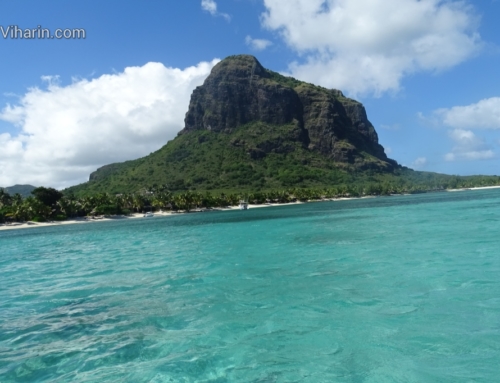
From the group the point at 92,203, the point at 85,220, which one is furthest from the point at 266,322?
the point at 92,203

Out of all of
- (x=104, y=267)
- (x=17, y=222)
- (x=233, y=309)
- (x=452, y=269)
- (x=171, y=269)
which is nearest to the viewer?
(x=233, y=309)

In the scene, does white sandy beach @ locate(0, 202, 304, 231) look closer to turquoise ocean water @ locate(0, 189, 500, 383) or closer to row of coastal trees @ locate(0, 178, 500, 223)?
row of coastal trees @ locate(0, 178, 500, 223)

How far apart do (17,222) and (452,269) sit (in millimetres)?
126848

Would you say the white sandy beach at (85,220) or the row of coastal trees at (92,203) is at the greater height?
the row of coastal trees at (92,203)

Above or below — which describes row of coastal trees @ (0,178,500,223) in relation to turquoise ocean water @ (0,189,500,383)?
above

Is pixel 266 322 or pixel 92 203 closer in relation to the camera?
pixel 266 322

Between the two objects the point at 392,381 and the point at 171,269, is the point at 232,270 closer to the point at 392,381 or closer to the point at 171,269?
the point at 171,269

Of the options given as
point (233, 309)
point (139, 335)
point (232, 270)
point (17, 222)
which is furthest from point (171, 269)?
point (17, 222)

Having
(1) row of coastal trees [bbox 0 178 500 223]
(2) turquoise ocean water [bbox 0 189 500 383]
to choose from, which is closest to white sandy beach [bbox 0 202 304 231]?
(1) row of coastal trees [bbox 0 178 500 223]

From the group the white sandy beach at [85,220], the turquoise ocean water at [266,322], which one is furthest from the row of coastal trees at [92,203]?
the turquoise ocean water at [266,322]

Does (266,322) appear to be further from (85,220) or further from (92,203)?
(92,203)

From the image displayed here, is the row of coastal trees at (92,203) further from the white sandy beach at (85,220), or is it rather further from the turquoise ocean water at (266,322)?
the turquoise ocean water at (266,322)

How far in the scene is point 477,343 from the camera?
420 inches

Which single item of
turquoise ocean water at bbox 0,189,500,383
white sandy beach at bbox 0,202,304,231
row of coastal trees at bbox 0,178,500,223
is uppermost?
row of coastal trees at bbox 0,178,500,223
